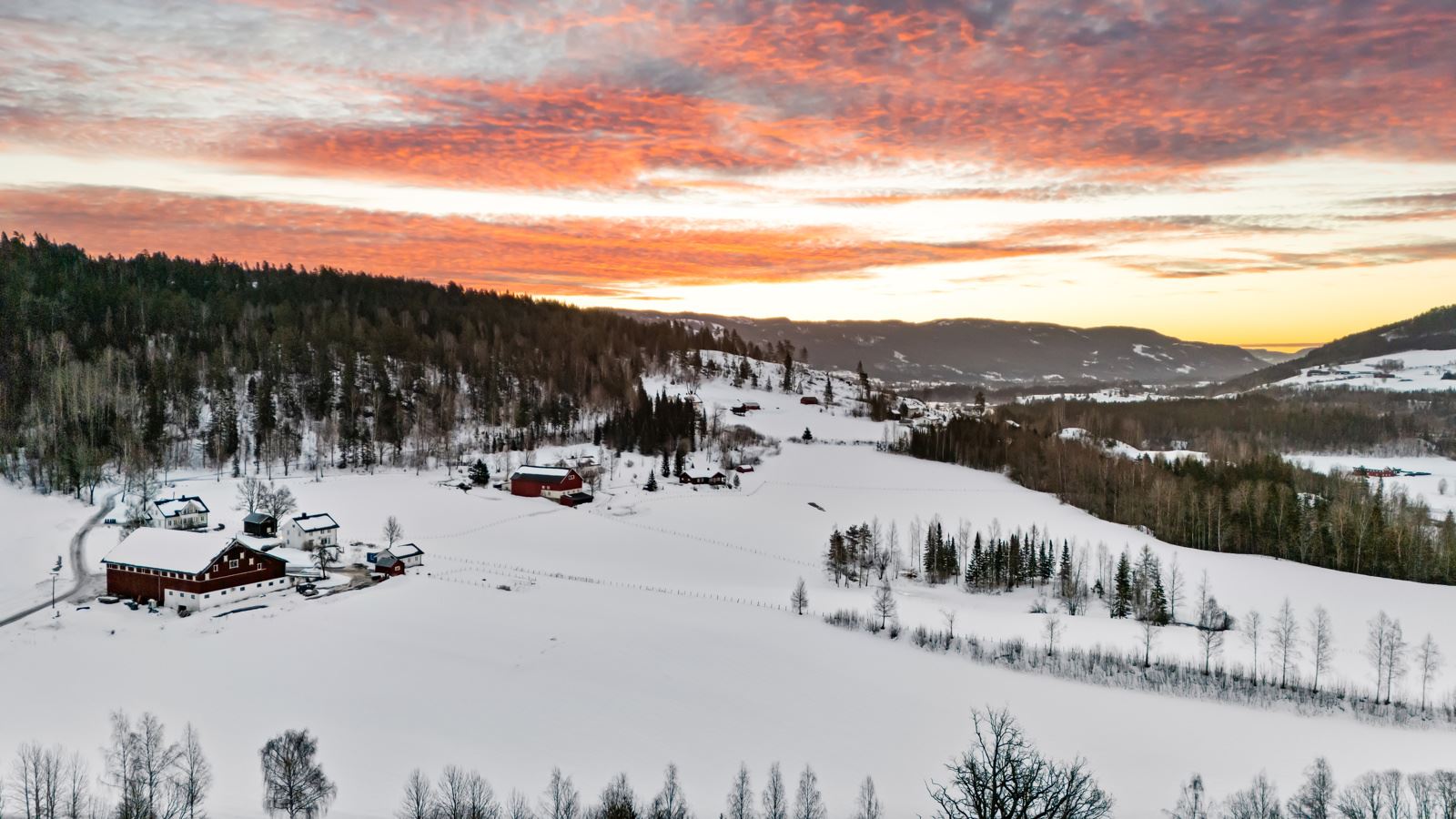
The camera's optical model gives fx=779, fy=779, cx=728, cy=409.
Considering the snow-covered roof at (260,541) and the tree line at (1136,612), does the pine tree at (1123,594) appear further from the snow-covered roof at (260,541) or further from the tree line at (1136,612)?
the snow-covered roof at (260,541)

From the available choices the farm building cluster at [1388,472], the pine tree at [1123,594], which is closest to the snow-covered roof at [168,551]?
the pine tree at [1123,594]

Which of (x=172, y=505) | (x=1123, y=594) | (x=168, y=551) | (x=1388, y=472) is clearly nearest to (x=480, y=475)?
(x=172, y=505)

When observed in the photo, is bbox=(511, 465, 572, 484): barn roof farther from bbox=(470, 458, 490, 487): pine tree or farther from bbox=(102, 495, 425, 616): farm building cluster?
bbox=(102, 495, 425, 616): farm building cluster

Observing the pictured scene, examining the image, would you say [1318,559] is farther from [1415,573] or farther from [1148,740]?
[1148,740]

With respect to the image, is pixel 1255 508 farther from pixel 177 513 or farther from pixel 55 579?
pixel 55 579

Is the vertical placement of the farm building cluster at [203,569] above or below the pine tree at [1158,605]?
above
